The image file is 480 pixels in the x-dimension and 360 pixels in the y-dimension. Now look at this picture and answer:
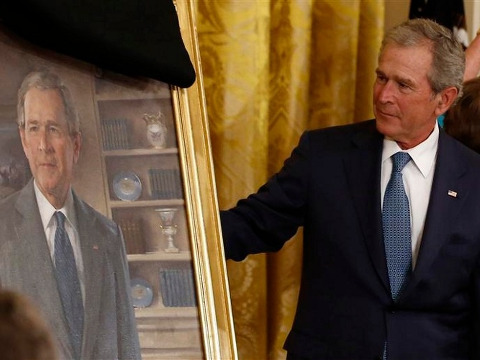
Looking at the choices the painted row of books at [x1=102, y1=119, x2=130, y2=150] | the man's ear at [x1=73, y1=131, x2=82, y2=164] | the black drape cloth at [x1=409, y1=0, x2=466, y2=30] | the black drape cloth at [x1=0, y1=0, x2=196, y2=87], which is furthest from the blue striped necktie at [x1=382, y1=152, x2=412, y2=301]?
the black drape cloth at [x1=409, y1=0, x2=466, y2=30]

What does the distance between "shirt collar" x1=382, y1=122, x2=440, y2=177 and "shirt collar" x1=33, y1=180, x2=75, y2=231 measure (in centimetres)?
92

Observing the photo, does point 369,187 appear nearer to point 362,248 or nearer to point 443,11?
point 362,248

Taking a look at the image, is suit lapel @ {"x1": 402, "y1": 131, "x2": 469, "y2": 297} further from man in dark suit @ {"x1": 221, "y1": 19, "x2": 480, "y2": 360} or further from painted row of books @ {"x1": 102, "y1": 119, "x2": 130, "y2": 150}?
painted row of books @ {"x1": 102, "y1": 119, "x2": 130, "y2": 150}

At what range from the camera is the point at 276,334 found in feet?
9.32

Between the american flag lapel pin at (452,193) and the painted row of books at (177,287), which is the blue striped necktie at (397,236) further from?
the painted row of books at (177,287)

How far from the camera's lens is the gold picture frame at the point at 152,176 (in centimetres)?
143

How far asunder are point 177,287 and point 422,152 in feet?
2.63

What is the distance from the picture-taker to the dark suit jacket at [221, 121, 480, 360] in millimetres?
2045

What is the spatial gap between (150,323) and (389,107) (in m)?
0.85

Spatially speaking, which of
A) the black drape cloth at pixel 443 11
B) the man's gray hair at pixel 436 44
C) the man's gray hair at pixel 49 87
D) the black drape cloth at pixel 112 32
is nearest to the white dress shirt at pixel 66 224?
the man's gray hair at pixel 49 87

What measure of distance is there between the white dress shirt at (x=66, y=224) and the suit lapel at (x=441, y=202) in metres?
0.89

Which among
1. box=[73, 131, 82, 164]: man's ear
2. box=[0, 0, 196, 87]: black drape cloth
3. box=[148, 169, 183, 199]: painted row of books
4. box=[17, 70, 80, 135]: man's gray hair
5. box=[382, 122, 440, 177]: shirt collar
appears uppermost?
box=[0, 0, 196, 87]: black drape cloth

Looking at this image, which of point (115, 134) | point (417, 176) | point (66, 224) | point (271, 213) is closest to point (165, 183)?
point (115, 134)

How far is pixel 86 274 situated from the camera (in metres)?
1.44
